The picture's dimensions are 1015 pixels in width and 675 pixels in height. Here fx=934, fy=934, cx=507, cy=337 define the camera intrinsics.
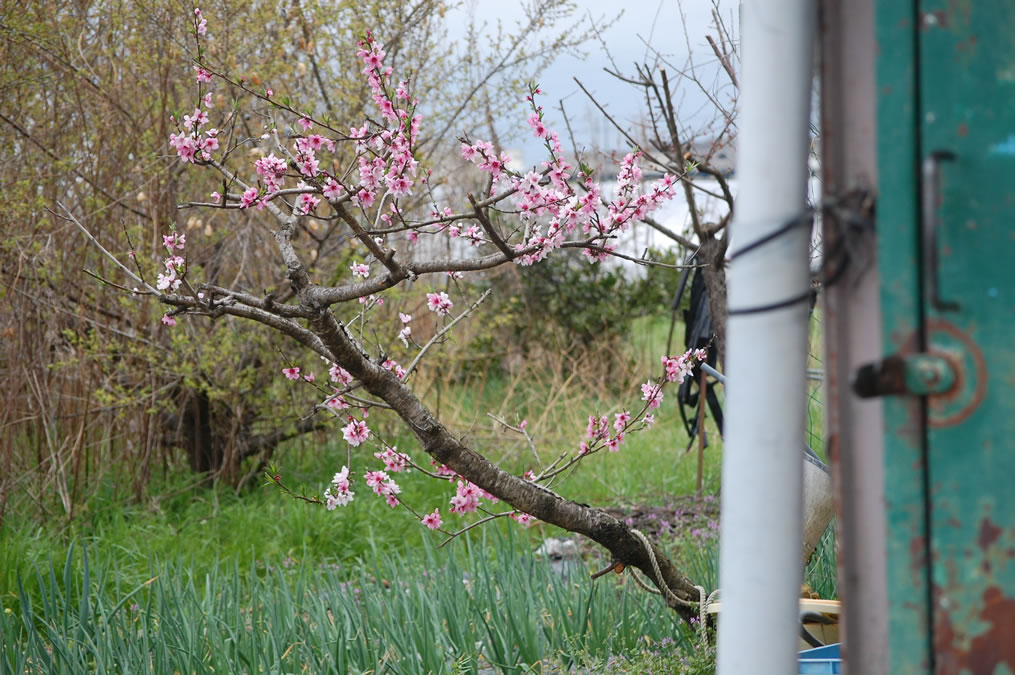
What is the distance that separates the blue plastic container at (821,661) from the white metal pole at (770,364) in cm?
65

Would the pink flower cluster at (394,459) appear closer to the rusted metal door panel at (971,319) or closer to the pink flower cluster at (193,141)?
the pink flower cluster at (193,141)

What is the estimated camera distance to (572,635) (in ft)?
9.11

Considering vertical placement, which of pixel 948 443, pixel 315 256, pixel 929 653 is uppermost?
pixel 315 256

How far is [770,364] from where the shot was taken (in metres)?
1.12

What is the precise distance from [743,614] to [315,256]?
14.6 feet

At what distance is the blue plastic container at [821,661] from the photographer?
1717mm

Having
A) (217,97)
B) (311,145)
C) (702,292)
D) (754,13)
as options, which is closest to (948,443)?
(754,13)

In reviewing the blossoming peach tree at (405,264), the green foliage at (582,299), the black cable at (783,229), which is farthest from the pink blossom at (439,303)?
the green foliage at (582,299)

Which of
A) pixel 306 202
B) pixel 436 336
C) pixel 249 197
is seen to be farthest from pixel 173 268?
pixel 436 336

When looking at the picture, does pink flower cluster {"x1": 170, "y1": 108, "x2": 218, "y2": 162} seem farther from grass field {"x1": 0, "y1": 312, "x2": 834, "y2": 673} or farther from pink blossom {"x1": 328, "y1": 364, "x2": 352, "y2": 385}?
grass field {"x1": 0, "y1": 312, "x2": 834, "y2": 673}

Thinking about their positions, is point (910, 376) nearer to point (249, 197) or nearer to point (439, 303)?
point (249, 197)

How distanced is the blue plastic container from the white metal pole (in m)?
0.65

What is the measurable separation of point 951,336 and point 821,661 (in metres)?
0.89

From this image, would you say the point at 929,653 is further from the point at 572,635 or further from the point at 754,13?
the point at 572,635
